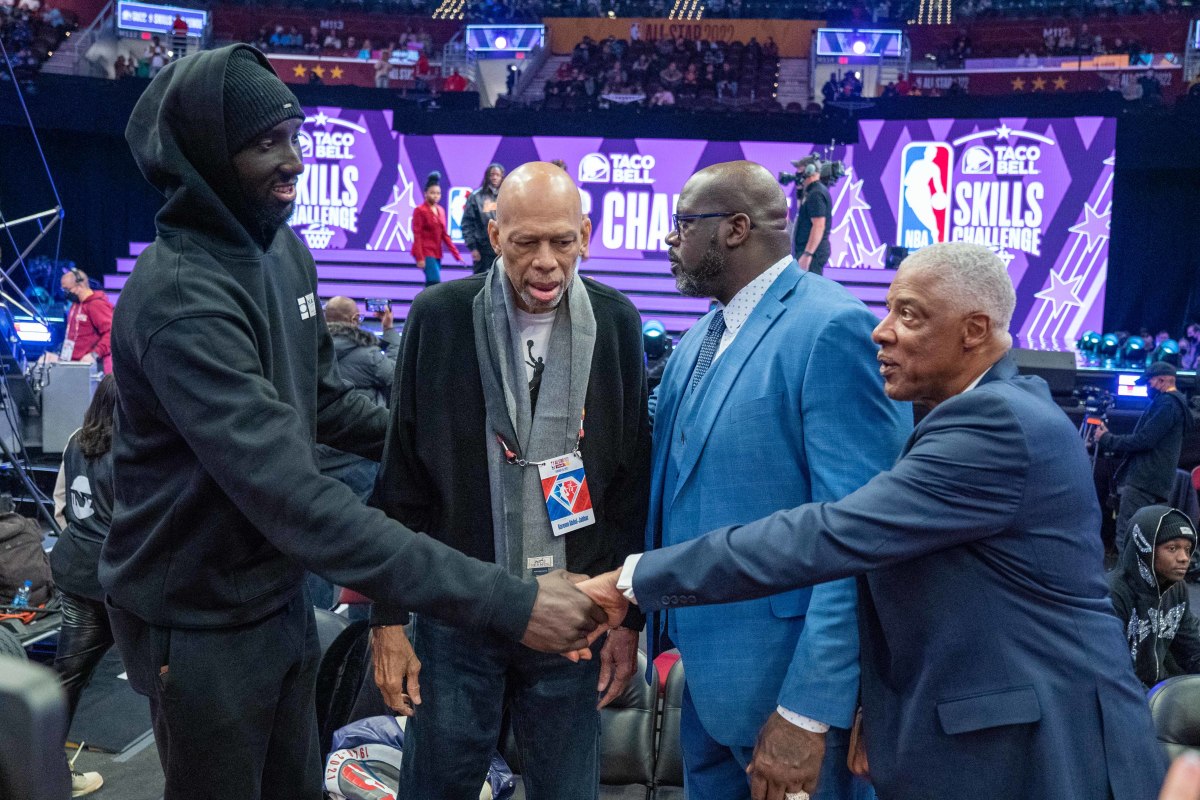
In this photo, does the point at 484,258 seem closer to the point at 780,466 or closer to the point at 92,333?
the point at 92,333

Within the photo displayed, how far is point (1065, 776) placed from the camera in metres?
1.73

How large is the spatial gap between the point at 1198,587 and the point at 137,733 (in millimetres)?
7462

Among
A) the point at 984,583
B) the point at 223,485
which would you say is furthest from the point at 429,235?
the point at 984,583

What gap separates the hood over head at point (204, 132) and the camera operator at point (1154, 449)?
7.55 meters

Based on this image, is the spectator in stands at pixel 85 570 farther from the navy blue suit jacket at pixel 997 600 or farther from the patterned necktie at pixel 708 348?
the navy blue suit jacket at pixel 997 600

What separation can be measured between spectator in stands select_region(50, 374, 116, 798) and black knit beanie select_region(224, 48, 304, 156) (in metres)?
2.63

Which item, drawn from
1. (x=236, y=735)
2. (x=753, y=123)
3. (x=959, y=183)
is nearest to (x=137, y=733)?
(x=236, y=735)

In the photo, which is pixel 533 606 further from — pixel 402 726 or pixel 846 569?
pixel 402 726

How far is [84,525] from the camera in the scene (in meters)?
4.23

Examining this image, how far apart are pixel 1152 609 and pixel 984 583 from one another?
3939 millimetres

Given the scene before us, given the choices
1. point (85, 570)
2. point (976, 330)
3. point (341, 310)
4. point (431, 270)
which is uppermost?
point (976, 330)

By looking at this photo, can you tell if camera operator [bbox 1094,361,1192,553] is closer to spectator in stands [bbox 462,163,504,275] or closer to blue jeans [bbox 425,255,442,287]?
spectator in stands [bbox 462,163,504,275]

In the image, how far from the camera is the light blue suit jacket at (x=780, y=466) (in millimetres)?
1968

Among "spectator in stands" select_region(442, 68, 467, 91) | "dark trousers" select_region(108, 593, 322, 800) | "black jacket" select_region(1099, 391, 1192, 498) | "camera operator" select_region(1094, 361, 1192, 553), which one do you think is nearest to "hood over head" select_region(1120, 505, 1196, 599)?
"camera operator" select_region(1094, 361, 1192, 553)
